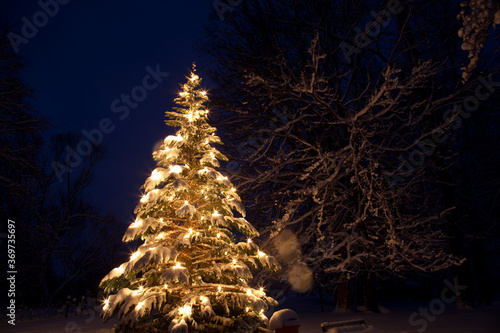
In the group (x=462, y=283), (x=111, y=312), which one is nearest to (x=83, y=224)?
(x=111, y=312)

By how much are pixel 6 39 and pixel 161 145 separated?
764 cm

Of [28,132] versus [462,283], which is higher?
[28,132]

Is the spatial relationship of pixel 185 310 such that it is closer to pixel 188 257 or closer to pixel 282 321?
pixel 188 257

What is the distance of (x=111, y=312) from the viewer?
5.56 meters

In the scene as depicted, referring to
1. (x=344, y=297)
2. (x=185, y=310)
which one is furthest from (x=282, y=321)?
(x=344, y=297)

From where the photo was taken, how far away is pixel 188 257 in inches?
256

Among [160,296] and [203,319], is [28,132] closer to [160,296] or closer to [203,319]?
[160,296]

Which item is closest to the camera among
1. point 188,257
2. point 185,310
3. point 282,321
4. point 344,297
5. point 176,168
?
point 185,310

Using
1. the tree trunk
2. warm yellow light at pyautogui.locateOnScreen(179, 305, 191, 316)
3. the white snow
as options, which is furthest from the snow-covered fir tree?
the tree trunk

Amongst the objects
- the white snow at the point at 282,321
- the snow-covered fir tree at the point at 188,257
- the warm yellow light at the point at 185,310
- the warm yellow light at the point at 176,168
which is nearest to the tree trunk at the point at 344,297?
the snow-covered fir tree at the point at 188,257

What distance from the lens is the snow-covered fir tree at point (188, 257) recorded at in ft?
18.2

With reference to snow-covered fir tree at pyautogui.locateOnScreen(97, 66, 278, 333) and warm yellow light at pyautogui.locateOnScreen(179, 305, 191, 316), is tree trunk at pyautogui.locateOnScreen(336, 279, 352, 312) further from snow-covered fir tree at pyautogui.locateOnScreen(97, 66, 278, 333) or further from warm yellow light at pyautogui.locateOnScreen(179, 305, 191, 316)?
warm yellow light at pyautogui.locateOnScreen(179, 305, 191, 316)

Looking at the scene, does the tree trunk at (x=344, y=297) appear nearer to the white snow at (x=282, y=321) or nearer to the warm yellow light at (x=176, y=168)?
the white snow at (x=282, y=321)

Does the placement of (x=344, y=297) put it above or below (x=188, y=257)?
below
